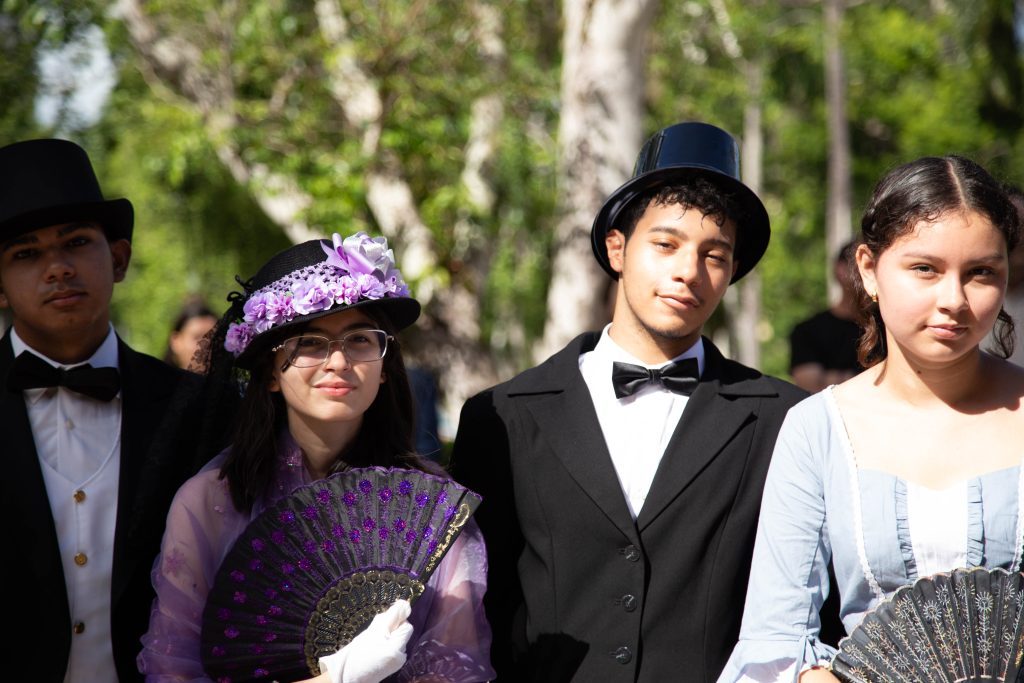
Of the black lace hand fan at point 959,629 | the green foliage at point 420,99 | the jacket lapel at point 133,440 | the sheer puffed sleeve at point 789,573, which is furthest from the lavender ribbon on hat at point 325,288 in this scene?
the black lace hand fan at point 959,629

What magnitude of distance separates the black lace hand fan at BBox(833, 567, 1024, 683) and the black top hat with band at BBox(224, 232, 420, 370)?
156cm

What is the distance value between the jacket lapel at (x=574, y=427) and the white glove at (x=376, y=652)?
686mm

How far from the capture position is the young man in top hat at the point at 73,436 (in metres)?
3.29

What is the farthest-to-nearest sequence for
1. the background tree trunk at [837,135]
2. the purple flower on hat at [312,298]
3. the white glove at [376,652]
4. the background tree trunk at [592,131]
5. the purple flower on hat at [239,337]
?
the background tree trunk at [837,135] < the background tree trunk at [592,131] < the purple flower on hat at [239,337] < the purple flower on hat at [312,298] < the white glove at [376,652]

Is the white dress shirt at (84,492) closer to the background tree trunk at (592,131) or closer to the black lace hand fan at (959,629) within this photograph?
the black lace hand fan at (959,629)

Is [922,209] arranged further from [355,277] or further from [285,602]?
[285,602]

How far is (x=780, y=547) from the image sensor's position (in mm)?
2840

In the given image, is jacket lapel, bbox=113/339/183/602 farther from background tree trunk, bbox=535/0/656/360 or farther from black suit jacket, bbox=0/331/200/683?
background tree trunk, bbox=535/0/656/360

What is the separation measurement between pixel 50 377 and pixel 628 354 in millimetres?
1684

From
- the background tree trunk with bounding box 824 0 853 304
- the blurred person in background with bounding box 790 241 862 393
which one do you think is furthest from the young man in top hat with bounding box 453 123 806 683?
the background tree trunk with bounding box 824 0 853 304

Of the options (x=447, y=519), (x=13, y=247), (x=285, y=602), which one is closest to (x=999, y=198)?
(x=447, y=519)

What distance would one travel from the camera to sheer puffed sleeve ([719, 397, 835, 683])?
109 inches

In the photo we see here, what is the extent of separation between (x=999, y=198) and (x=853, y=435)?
63cm

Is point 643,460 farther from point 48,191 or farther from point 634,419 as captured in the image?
point 48,191
